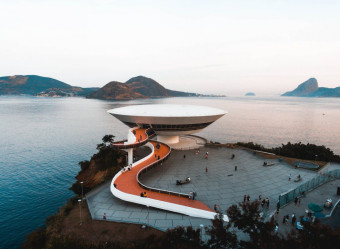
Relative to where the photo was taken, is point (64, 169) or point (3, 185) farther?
point (64, 169)

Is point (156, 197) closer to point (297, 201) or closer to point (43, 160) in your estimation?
point (297, 201)

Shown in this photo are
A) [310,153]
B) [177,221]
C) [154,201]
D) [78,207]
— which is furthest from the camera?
[310,153]

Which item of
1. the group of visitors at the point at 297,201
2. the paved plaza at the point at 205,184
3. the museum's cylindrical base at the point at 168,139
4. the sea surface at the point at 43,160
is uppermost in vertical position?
the museum's cylindrical base at the point at 168,139

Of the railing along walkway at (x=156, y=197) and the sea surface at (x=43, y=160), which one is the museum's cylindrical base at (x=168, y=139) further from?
the railing along walkway at (x=156, y=197)

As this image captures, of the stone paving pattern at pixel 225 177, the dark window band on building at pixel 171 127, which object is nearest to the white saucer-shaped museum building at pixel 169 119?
the dark window band on building at pixel 171 127

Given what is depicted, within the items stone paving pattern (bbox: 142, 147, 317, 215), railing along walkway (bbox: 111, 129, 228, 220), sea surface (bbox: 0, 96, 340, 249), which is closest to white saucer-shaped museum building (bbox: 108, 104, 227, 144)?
stone paving pattern (bbox: 142, 147, 317, 215)

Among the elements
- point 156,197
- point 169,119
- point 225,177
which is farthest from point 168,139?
point 156,197

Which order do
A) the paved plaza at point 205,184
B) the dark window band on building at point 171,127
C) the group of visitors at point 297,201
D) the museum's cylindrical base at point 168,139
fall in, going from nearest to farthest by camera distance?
the paved plaza at point 205,184 → the group of visitors at point 297,201 → the dark window band on building at point 171,127 → the museum's cylindrical base at point 168,139

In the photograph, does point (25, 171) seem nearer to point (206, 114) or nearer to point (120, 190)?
point (120, 190)

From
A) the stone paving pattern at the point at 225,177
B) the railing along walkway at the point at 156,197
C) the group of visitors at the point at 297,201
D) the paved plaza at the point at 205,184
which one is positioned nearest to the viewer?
the paved plaza at the point at 205,184

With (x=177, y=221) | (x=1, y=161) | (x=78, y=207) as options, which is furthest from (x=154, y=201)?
(x=1, y=161)
